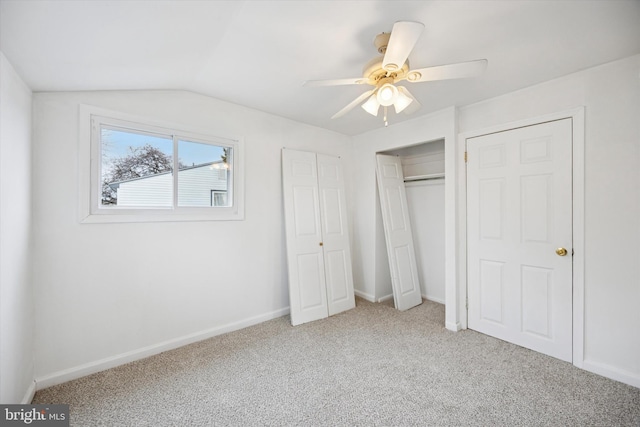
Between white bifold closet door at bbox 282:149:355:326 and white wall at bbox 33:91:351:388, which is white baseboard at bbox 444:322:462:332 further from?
white wall at bbox 33:91:351:388

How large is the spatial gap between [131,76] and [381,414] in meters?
2.97

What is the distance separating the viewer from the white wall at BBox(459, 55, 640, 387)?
194 centimetres

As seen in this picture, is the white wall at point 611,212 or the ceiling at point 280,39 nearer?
the ceiling at point 280,39

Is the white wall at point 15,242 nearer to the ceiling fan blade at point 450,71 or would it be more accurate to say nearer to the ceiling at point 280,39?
the ceiling at point 280,39

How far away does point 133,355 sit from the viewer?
7.50 ft

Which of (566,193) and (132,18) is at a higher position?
(132,18)

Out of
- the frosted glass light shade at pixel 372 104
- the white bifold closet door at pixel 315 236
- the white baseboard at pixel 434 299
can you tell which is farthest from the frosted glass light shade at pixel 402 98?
the white baseboard at pixel 434 299

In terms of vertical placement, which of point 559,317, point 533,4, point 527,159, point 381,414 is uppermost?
point 533,4

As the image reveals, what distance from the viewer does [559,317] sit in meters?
2.28

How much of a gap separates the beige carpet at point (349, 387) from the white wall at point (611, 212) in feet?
0.83

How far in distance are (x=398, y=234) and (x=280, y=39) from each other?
108 inches

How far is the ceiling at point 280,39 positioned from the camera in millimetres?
1350

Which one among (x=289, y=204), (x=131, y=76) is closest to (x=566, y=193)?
(x=289, y=204)

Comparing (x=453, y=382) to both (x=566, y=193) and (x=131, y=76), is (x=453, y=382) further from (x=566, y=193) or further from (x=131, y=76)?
(x=131, y=76)
